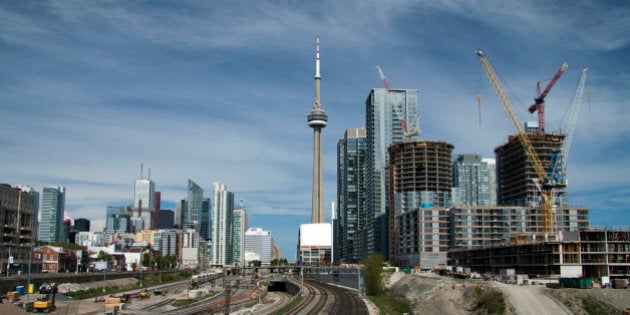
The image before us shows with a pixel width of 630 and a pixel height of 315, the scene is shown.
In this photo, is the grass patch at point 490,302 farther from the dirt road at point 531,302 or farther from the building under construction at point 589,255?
the building under construction at point 589,255

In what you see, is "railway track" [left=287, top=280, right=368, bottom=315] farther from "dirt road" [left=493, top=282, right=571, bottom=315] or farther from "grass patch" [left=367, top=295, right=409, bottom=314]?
"dirt road" [left=493, top=282, right=571, bottom=315]

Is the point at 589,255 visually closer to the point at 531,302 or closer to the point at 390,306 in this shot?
the point at 390,306

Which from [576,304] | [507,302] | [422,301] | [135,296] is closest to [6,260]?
[135,296]

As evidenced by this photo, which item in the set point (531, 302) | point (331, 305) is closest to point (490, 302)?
point (531, 302)

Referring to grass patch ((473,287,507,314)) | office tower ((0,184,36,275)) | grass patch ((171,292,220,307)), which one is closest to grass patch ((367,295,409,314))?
grass patch ((473,287,507,314))

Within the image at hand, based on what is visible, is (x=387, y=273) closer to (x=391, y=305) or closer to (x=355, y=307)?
(x=391, y=305)

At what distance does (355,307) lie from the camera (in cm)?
12975

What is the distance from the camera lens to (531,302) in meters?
106

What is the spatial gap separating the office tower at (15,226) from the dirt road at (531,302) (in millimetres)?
129375

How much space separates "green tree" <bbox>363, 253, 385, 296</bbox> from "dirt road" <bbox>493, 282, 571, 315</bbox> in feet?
204

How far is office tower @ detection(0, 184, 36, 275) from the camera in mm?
175625

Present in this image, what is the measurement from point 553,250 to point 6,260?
143820mm

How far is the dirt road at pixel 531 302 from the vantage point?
102m

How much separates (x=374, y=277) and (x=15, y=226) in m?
104
